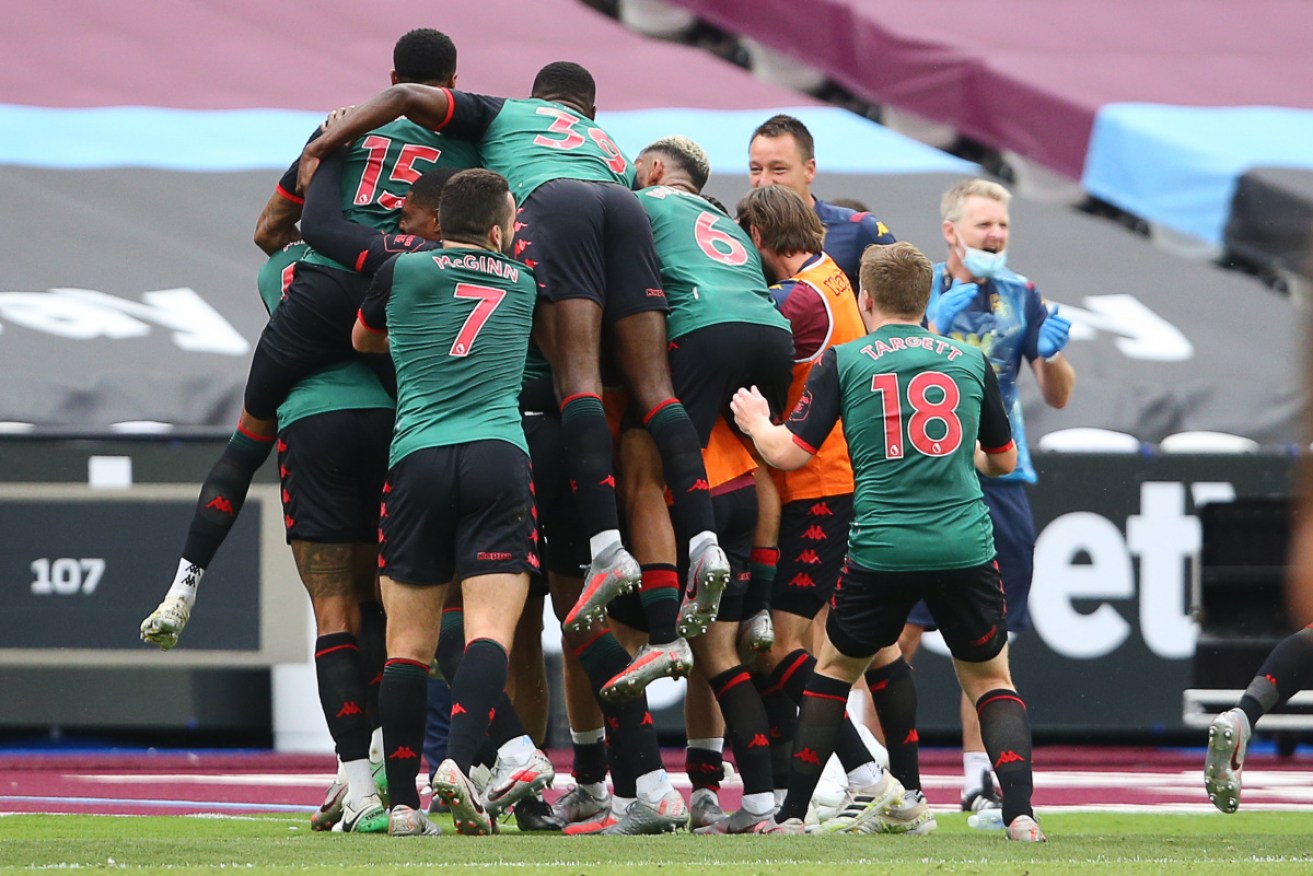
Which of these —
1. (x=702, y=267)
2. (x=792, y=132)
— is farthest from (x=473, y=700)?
(x=792, y=132)

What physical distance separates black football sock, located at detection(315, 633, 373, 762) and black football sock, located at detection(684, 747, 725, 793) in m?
1.01

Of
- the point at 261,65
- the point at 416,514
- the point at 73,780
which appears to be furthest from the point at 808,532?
the point at 261,65

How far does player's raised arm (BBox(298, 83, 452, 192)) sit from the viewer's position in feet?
19.1

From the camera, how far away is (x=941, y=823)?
661cm

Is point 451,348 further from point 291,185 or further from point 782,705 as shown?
point 782,705

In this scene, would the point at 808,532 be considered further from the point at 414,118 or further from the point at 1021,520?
the point at 414,118

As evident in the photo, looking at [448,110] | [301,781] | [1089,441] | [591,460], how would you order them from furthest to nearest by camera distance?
[1089,441]
[301,781]
[448,110]
[591,460]

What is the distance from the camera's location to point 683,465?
5.60 m

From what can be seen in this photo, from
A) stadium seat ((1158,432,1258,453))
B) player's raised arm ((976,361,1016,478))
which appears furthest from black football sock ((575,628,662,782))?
stadium seat ((1158,432,1258,453))

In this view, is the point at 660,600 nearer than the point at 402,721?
No

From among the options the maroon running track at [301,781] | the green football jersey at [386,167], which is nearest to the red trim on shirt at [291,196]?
the green football jersey at [386,167]

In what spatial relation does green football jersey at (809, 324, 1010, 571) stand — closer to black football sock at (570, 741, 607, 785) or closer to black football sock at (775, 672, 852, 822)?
black football sock at (775, 672, 852, 822)

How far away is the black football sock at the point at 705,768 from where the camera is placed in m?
6.14

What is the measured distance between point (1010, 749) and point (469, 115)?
2475 millimetres
